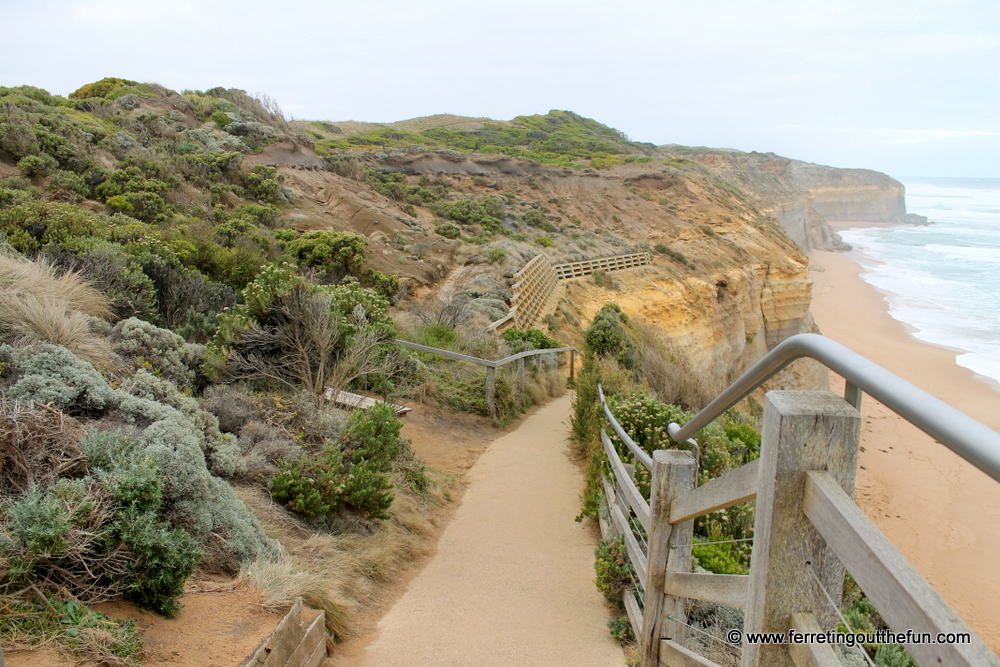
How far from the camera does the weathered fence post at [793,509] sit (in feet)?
5.01

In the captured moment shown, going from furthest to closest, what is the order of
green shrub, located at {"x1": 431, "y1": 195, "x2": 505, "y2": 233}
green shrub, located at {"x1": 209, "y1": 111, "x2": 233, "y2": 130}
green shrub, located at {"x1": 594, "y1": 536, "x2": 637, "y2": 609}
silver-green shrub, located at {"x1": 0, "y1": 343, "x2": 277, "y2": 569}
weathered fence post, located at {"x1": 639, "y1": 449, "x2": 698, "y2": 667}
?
green shrub, located at {"x1": 431, "y1": 195, "x2": 505, "y2": 233} < green shrub, located at {"x1": 209, "y1": 111, "x2": 233, "y2": 130} < green shrub, located at {"x1": 594, "y1": 536, "x2": 637, "y2": 609} < silver-green shrub, located at {"x1": 0, "y1": 343, "x2": 277, "y2": 569} < weathered fence post, located at {"x1": 639, "y1": 449, "x2": 698, "y2": 667}

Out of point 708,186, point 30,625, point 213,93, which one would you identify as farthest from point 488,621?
point 708,186

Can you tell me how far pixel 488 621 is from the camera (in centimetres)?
475

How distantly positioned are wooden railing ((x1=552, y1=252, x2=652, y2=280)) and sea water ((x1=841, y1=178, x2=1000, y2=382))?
539 inches

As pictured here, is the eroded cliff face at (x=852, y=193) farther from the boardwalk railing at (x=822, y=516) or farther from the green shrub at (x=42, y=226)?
the boardwalk railing at (x=822, y=516)

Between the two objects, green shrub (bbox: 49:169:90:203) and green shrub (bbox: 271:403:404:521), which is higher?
green shrub (bbox: 49:169:90:203)

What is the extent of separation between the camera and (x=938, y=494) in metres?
15.5

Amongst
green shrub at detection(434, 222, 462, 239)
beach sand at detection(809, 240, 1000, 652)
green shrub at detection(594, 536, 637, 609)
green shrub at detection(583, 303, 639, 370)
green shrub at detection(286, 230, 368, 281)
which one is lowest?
beach sand at detection(809, 240, 1000, 652)

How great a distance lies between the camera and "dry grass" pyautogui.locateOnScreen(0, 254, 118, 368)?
5.16 meters

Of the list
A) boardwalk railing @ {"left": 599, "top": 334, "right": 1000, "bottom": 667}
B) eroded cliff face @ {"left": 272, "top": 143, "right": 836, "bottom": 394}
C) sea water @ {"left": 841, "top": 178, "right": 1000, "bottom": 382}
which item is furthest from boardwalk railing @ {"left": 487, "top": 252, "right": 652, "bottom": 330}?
sea water @ {"left": 841, "top": 178, "right": 1000, "bottom": 382}

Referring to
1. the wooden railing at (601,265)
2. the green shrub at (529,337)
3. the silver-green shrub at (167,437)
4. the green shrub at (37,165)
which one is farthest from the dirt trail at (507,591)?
the wooden railing at (601,265)

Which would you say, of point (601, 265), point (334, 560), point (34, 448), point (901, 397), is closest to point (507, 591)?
point (334, 560)

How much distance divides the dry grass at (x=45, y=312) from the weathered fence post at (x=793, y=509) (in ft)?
17.6

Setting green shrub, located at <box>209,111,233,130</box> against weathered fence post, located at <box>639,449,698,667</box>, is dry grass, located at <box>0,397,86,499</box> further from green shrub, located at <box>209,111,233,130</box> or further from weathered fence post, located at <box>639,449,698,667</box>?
green shrub, located at <box>209,111,233,130</box>
